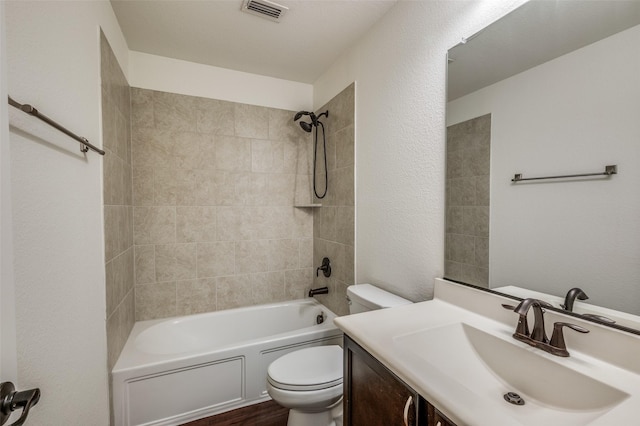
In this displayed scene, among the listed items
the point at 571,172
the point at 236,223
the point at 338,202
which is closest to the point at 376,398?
the point at 571,172

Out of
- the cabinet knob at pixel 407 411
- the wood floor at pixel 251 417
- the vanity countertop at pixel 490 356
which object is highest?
the vanity countertop at pixel 490 356

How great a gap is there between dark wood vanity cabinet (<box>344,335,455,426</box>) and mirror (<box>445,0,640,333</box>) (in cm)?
58

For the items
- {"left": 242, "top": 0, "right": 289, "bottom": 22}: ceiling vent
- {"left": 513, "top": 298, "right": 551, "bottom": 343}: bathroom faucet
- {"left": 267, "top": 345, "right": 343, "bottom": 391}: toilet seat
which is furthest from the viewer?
{"left": 242, "top": 0, "right": 289, "bottom": 22}: ceiling vent

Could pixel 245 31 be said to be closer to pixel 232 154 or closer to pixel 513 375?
pixel 232 154

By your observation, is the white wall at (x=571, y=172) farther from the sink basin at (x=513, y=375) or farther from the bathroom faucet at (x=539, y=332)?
the sink basin at (x=513, y=375)

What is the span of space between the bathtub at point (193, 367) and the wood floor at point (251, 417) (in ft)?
0.11

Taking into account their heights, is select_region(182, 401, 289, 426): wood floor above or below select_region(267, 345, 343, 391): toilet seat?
below

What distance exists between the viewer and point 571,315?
33.4 inches

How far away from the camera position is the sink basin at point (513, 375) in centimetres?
67

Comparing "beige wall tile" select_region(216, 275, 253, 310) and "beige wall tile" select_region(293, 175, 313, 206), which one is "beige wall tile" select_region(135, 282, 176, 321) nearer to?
"beige wall tile" select_region(216, 275, 253, 310)

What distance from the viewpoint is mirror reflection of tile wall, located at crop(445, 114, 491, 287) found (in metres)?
1.15

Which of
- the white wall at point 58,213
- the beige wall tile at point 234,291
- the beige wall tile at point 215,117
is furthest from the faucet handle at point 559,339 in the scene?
the beige wall tile at point 215,117

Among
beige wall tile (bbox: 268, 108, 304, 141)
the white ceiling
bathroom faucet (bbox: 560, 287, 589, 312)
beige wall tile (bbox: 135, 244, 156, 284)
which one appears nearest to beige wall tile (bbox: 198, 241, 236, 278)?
beige wall tile (bbox: 135, 244, 156, 284)

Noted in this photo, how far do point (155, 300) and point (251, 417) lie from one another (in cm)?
115
